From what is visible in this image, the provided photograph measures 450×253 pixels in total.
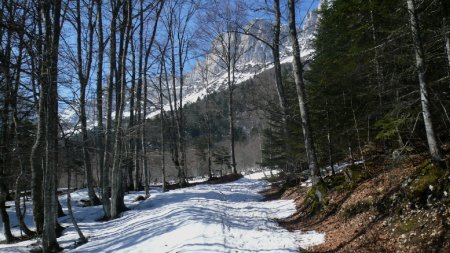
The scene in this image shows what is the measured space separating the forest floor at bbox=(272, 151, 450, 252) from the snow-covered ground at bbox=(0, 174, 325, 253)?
76cm

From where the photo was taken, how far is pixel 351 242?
25.3 ft

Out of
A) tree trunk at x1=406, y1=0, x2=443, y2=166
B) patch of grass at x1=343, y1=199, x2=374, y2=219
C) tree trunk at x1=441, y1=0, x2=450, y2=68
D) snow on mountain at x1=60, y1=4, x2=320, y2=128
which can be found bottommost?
patch of grass at x1=343, y1=199, x2=374, y2=219

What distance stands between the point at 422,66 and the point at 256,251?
17.0 feet

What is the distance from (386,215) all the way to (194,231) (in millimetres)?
4522

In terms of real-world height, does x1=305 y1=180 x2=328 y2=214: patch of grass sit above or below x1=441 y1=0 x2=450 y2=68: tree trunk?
below

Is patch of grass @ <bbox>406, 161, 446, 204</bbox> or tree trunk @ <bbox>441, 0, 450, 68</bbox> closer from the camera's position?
patch of grass @ <bbox>406, 161, 446, 204</bbox>

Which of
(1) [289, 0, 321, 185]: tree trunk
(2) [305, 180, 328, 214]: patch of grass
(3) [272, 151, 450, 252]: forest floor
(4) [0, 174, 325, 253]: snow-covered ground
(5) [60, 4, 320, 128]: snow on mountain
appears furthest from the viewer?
(5) [60, 4, 320, 128]: snow on mountain

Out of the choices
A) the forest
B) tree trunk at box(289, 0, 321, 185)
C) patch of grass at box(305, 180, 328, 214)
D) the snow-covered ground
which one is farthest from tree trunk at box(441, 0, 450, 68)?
patch of grass at box(305, 180, 328, 214)

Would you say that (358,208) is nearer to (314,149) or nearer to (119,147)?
(314,149)

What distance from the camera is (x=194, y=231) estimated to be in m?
9.62

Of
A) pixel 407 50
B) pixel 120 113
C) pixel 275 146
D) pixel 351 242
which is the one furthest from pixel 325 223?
pixel 275 146

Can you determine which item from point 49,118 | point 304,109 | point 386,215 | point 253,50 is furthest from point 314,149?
point 253,50

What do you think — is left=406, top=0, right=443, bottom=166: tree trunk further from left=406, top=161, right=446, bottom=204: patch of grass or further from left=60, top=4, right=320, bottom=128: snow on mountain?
left=60, top=4, right=320, bottom=128: snow on mountain

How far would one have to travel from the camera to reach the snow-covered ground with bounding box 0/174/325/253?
859cm
